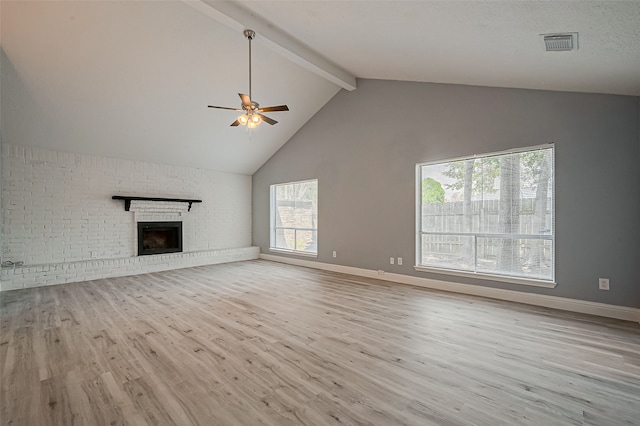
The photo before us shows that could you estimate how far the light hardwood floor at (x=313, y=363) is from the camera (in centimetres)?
178

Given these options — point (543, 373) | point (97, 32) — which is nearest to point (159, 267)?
point (97, 32)

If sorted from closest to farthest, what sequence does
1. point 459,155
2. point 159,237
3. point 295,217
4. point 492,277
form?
point 492,277
point 459,155
point 159,237
point 295,217

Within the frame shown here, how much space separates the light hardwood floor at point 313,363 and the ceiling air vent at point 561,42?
2.64m

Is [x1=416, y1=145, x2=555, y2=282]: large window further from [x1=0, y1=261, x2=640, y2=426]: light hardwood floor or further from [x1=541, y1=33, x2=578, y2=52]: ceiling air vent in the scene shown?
[x1=541, y1=33, x2=578, y2=52]: ceiling air vent

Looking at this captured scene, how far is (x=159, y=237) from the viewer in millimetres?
6719

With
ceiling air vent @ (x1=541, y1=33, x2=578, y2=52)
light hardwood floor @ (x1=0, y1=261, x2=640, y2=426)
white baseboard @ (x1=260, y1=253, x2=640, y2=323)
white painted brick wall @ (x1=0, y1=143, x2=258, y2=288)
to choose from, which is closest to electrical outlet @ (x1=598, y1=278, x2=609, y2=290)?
white baseboard @ (x1=260, y1=253, x2=640, y2=323)

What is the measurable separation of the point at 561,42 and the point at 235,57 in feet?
Answer: 13.7

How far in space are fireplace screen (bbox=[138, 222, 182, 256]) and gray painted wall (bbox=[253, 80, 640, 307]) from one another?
2.89 m

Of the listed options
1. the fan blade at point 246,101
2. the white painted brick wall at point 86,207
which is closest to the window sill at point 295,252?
the white painted brick wall at point 86,207

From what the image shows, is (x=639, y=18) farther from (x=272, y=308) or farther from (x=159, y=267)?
(x=159, y=267)

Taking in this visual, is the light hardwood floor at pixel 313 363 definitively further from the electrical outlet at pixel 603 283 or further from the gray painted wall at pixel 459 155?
the gray painted wall at pixel 459 155

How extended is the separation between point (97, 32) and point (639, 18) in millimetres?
5385

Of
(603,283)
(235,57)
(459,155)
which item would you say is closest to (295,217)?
(235,57)

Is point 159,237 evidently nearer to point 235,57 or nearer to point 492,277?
point 235,57
